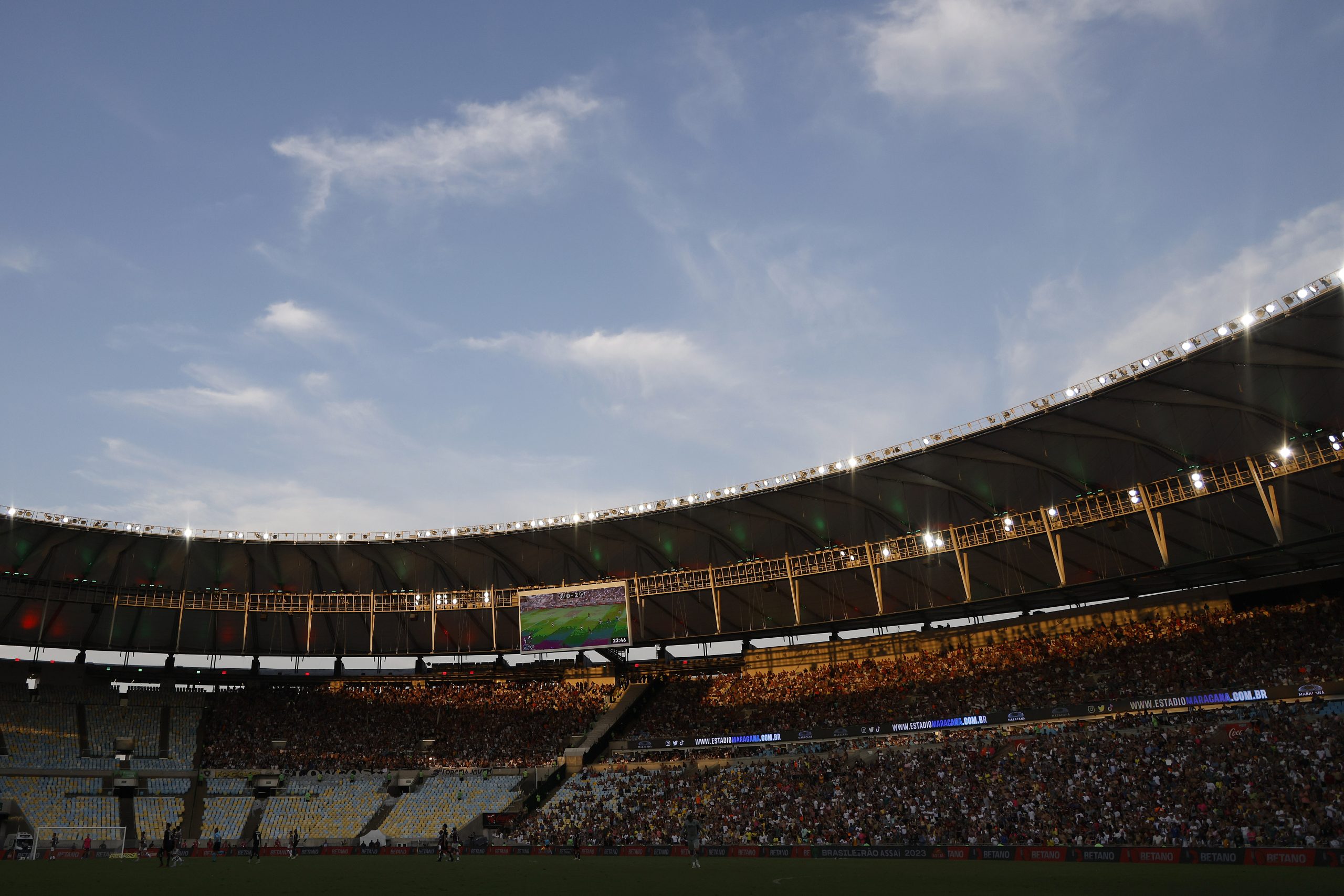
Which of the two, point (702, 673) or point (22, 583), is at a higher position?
point (22, 583)

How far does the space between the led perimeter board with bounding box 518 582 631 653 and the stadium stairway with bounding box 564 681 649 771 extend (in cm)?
666

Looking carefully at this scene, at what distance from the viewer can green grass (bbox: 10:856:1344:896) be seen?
68.6 ft

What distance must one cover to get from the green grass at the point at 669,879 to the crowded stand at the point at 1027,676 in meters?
18.4

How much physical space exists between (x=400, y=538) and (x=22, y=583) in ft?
74.2

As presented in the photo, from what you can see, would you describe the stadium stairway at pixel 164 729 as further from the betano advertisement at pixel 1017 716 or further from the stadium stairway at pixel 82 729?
the betano advertisement at pixel 1017 716

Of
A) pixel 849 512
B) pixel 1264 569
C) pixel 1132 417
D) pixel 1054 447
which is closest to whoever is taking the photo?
pixel 1132 417

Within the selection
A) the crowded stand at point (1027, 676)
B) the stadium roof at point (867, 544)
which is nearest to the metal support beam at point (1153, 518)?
the stadium roof at point (867, 544)

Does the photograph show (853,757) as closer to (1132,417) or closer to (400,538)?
(1132,417)

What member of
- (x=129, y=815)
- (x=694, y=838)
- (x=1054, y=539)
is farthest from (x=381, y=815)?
(x=1054, y=539)

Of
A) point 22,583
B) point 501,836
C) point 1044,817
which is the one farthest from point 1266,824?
point 22,583

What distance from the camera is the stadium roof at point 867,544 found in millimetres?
41312

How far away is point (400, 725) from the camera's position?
64.3m

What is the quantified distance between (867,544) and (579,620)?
19.1 m

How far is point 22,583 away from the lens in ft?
182
